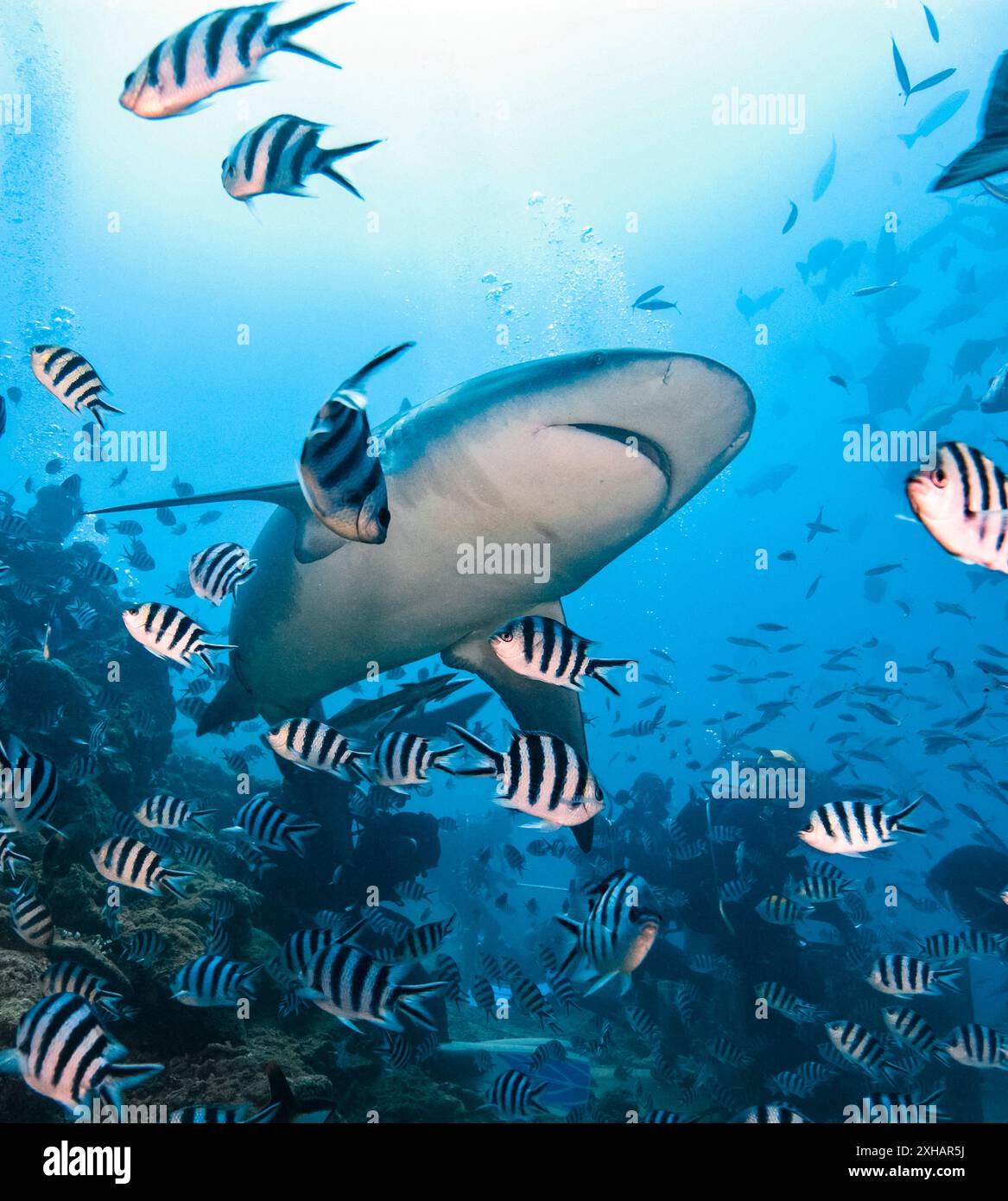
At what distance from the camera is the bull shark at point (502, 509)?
346 centimetres

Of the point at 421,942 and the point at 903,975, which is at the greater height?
the point at 421,942

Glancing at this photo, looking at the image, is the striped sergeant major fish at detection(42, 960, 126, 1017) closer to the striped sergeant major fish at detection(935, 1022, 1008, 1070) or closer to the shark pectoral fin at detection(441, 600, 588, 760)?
the shark pectoral fin at detection(441, 600, 588, 760)

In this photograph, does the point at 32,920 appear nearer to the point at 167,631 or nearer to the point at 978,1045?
the point at 167,631

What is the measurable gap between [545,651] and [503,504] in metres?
1.14

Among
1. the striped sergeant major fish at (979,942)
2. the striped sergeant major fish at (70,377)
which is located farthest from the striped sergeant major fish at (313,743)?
the striped sergeant major fish at (979,942)

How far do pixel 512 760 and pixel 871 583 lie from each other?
32.1 meters

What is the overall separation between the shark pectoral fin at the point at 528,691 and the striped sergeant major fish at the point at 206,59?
3447 millimetres

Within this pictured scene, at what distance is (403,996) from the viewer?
3.47 metres

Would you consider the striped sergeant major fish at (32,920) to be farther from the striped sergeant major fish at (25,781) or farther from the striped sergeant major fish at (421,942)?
the striped sergeant major fish at (421,942)

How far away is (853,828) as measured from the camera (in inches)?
170

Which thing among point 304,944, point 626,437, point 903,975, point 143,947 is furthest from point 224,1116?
point 903,975
